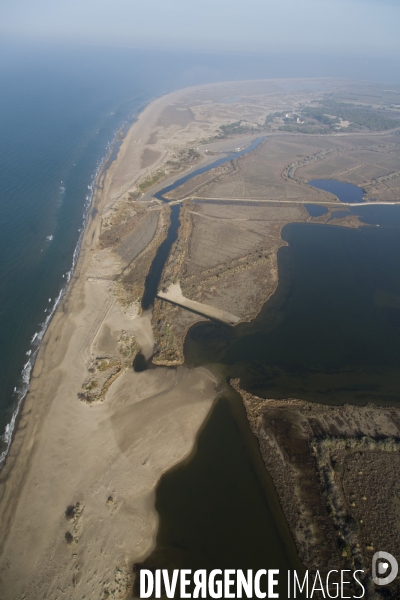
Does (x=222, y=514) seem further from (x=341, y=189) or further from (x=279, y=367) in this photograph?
(x=341, y=189)

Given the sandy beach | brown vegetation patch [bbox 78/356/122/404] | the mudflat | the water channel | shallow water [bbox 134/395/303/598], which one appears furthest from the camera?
brown vegetation patch [bbox 78/356/122/404]

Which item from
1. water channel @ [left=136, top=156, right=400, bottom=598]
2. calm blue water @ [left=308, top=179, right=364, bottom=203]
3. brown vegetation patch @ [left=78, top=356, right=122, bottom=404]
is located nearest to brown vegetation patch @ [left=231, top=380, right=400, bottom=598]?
water channel @ [left=136, top=156, right=400, bottom=598]

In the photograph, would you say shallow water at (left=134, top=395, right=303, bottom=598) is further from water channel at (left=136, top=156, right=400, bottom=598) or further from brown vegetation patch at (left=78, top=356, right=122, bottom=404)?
brown vegetation patch at (left=78, top=356, right=122, bottom=404)

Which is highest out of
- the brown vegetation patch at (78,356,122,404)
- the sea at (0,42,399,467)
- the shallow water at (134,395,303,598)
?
the sea at (0,42,399,467)

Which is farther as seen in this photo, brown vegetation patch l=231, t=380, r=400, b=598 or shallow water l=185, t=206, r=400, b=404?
shallow water l=185, t=206, r=400, b=404

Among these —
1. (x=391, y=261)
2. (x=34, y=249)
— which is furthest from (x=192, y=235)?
(x=391, y=261)

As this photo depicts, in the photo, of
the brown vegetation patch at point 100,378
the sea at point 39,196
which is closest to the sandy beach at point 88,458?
the brown vegetation patch at point 100,378

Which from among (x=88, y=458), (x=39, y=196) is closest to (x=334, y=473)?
(x=88, y=458)

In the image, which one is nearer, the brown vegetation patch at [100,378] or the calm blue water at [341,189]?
the brown vegetation patch at [100,378]

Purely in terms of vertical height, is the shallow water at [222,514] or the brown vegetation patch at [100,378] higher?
the brown vegetation patch at [100,378]

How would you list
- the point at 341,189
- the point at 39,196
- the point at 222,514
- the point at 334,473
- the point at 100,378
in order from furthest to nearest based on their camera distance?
1. the point at 341,189
2. the point at 39,196
3. the point at 100,378
4. the point at 334,473
5. the point at 222,514

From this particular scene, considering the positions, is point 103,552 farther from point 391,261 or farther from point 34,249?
point 391,261

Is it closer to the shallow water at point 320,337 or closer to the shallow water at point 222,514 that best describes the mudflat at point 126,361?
the shallow water at point 222,514
